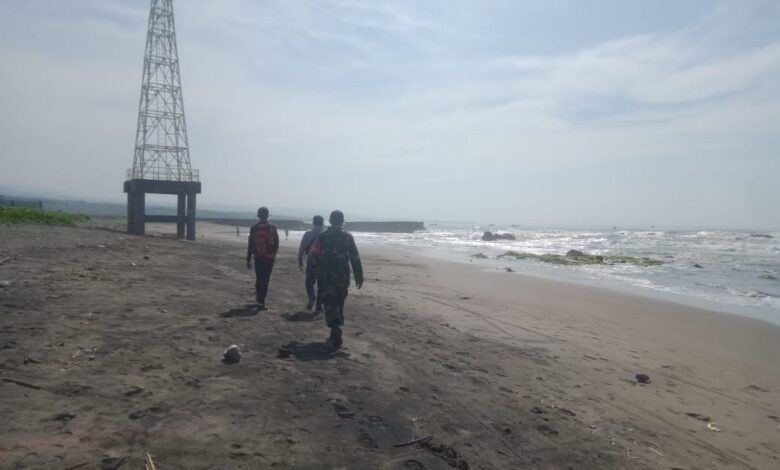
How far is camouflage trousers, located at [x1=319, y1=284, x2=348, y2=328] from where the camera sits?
7.14 meters

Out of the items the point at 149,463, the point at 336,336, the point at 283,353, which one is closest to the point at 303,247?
the point at 336,336

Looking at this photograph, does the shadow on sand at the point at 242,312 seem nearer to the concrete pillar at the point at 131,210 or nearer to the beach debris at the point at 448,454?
the beach debris at the point at 448,454

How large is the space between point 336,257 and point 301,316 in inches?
90.4

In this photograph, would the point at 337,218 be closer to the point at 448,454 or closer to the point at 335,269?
the point at 335,269

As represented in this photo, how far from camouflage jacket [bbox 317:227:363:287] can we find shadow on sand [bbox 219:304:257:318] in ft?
6.30

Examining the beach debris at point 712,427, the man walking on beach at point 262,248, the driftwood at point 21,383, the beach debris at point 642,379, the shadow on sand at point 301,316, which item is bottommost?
the beach debris at point 712,427

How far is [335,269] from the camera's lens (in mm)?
7273

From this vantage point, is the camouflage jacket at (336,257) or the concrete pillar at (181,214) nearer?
the camouflage jacket at (336,257)

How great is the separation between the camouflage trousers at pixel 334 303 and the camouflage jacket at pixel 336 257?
0.09 metres

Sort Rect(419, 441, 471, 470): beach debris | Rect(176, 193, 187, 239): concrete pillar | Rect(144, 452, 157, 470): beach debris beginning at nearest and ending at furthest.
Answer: Rect(144, 452, 157, 470): beach debris → Rect(419, 441, 471, 470): beach debris → Rect(176, 193, 187, 239): concrete pillar

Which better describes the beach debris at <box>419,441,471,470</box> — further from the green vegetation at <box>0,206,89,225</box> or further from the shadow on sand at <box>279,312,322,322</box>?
the green vegetation at <box>0,206,89,225</box>

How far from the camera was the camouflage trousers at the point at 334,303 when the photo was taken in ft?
23.4

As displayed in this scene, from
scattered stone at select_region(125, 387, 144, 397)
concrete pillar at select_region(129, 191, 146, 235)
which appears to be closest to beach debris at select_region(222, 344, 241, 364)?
scattered stone at select_region(125, 387, 144, 397)

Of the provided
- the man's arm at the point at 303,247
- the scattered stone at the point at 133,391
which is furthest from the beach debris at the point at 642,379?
the scattered stone at the point at 133,391
